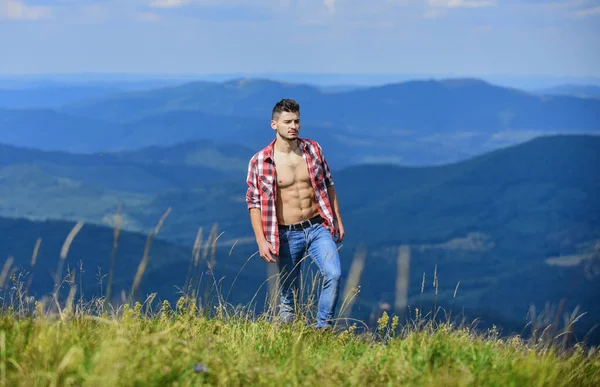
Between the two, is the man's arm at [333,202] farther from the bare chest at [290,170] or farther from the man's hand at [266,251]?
the man's hand at [266,251]

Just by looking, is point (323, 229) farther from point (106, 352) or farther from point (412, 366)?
point (106, 352)

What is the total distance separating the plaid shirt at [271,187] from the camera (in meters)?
5.87

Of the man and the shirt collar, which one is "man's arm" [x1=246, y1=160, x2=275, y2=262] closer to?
the man

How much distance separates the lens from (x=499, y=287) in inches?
7357

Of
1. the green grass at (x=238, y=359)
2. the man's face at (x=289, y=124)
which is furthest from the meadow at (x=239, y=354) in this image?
the man's face at (x=289, y=124)

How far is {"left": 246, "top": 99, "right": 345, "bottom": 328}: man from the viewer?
5.85 metres

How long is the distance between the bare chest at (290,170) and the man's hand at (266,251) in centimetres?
48

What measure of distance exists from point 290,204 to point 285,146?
45 cm

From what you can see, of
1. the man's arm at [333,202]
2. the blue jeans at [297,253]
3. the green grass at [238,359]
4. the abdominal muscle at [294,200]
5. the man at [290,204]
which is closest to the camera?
the green grass at [238,359]

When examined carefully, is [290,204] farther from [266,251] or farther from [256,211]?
[266,251]

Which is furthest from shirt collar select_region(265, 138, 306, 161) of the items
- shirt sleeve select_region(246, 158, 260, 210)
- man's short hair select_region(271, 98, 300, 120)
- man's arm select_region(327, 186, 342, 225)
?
man's arm select_region(327, 186, 342, 225)

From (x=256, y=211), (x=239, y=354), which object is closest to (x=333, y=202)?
(x=256, y=211)

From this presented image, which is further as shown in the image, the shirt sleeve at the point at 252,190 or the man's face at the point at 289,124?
the shirt sleeve at the point at 252,190

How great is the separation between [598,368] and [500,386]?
3.51 ft
